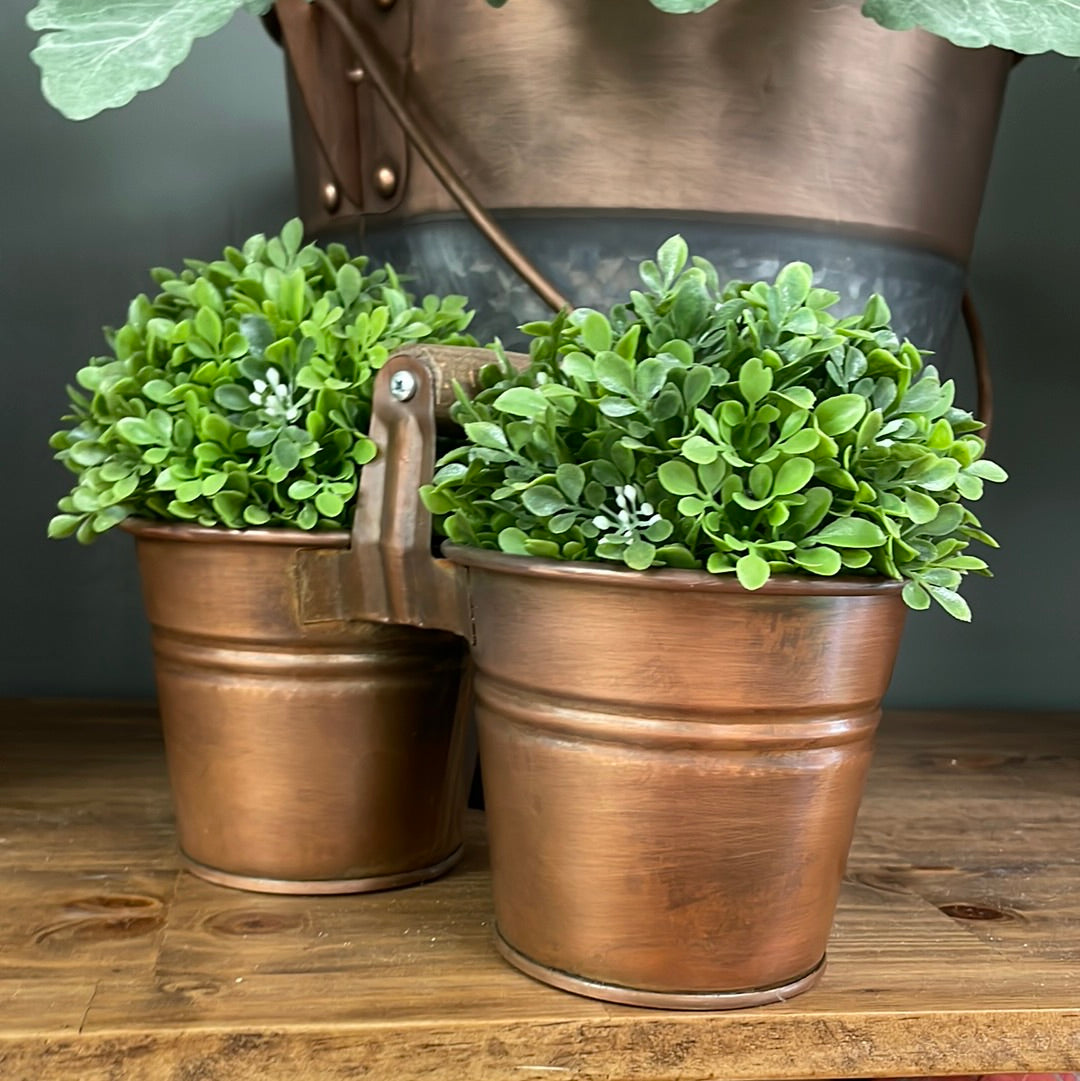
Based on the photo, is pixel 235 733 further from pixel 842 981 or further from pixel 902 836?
pixel 902 836

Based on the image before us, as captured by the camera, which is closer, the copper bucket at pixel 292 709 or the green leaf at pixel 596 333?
the green leaf at pixel 596 333

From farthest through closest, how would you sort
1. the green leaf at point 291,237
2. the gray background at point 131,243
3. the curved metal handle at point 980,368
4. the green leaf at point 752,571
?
1. the gray background at point 131,243
2. the curved metal handle at point 980,368
3. the green leaf at point 291,237
4. the green leaf at point 752,571

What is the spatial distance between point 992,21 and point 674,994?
0.48 metres

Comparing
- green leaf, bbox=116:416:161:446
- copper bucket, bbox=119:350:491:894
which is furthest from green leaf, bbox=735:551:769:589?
green leaf, bbox=116:416:161:446

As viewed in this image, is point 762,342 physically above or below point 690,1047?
above

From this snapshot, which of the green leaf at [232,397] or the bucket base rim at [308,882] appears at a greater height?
the green leaf at [232,397]

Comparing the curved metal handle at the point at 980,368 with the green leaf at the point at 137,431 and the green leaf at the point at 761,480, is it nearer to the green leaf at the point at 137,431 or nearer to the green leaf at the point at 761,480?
the green leaf at the point at 761,480

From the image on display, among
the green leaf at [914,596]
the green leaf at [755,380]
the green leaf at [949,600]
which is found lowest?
the green leaf at [949,600]

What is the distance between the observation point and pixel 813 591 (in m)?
0.47

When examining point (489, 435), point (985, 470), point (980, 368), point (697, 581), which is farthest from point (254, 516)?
point (980, 368)

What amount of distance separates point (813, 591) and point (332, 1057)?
27cm

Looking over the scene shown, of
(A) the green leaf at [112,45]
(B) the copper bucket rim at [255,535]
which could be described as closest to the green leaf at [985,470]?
(B) the copper bucket rim at [255,535]

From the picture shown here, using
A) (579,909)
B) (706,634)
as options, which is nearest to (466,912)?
(579,909)

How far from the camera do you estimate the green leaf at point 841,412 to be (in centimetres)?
48
